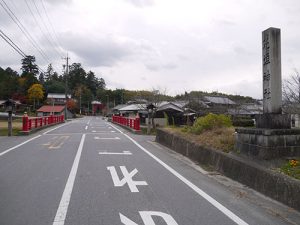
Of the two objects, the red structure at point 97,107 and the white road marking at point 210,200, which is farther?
the red structure at point 97,107

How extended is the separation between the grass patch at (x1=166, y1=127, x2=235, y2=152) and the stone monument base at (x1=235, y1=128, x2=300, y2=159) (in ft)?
5.90

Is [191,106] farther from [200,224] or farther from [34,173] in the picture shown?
[200,224]

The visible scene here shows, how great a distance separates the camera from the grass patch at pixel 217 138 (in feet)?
37.6

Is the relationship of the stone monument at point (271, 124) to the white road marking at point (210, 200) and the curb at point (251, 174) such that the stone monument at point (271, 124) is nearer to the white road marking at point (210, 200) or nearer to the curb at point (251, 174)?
the curb at point (251, 174)

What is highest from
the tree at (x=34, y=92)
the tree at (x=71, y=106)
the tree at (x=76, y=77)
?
the tree at (x=76, y=77)

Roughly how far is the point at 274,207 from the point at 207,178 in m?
3.16

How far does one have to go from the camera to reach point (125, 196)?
7.50m

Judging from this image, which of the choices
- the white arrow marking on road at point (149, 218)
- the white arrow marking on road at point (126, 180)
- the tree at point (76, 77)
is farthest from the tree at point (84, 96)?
the white arrow marking on road at point (149, 218)

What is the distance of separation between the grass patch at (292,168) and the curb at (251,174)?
0.81 feet

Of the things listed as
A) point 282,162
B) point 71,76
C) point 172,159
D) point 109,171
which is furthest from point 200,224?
point 71,76

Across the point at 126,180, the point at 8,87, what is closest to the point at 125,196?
the point at 126,180

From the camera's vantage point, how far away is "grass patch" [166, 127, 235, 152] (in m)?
11.5

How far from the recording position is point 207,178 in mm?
9867

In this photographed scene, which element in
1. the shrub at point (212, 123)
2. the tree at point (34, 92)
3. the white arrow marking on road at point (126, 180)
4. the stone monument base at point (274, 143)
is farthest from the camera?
the tree at point (34, 92)
